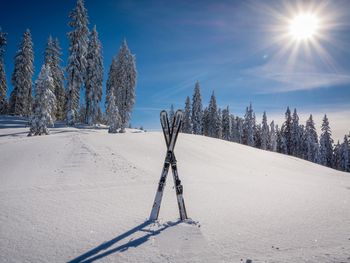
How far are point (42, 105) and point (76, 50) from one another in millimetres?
14697

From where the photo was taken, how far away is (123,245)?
464cm

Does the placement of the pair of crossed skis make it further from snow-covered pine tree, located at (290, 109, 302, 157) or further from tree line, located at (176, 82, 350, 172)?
snow-covered pine tree, located at (290, 109, 302, 157)

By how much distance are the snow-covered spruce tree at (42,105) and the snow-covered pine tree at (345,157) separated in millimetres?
93353

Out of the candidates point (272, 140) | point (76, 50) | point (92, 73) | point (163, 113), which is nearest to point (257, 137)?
point (272, 140)

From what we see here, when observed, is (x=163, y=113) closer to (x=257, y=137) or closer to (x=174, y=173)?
(x=174, y=173)

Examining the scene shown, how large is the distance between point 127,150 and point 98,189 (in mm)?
8521

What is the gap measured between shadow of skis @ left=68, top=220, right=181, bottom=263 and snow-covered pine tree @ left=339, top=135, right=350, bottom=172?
99.3 m

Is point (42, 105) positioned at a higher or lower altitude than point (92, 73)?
lower

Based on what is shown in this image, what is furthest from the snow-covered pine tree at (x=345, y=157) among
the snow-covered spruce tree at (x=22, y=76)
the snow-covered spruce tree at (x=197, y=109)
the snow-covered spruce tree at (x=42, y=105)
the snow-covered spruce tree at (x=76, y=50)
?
the snow-covered spruce tree at (x=22, y=76)

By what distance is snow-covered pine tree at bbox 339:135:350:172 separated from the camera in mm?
86062

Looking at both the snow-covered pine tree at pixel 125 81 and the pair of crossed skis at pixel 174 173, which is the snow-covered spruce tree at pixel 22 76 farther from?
the pair of crossed skis at pixel 174 173

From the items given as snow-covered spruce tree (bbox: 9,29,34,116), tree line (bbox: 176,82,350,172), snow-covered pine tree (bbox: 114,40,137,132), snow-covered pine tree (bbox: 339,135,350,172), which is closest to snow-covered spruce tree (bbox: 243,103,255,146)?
tree line (bbox: 176,82,350,172)

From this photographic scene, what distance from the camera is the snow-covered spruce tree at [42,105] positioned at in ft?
85.4

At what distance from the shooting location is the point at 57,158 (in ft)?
44.1
